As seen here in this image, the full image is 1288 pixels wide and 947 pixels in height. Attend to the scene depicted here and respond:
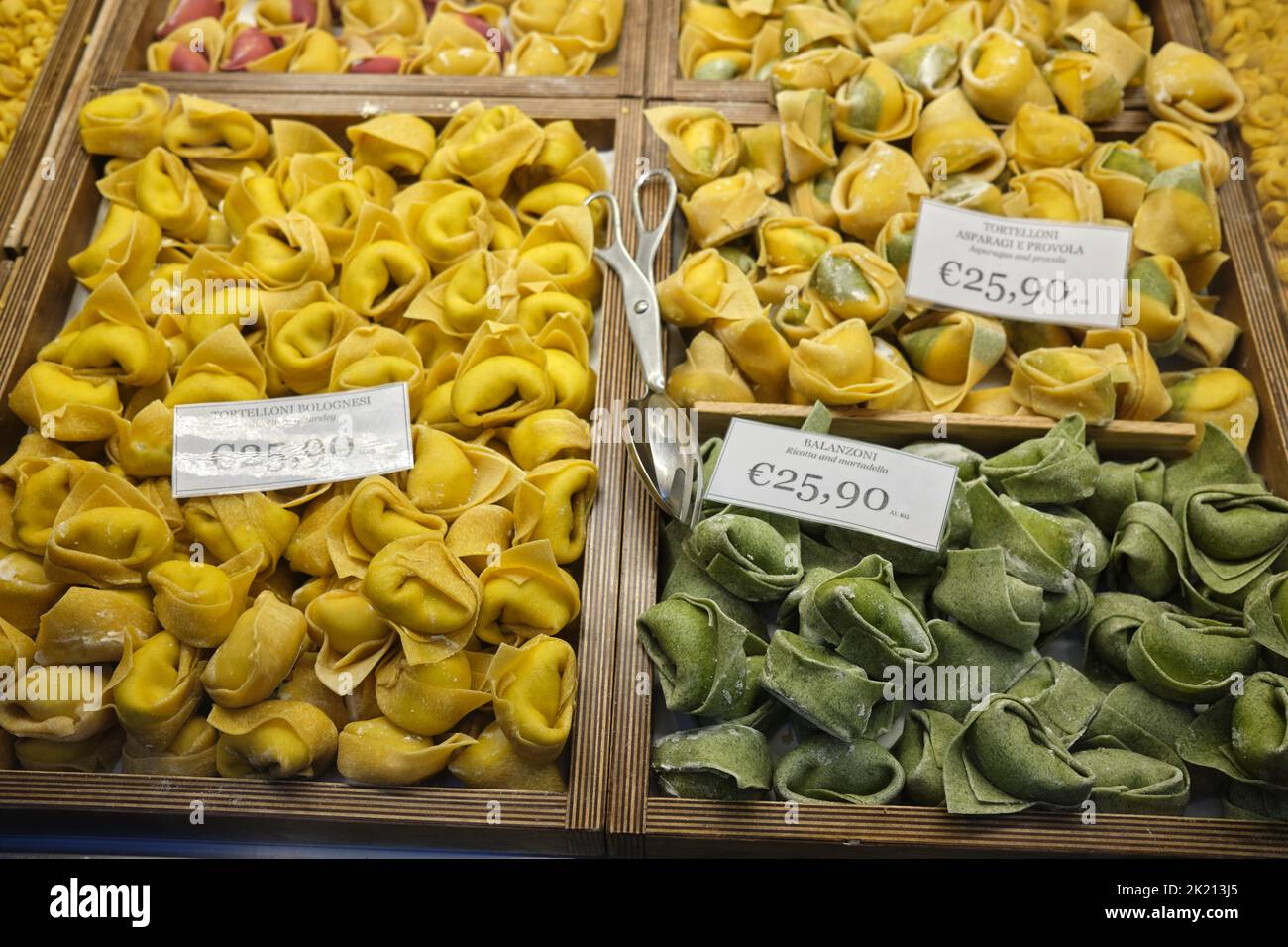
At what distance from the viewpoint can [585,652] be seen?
1293mm

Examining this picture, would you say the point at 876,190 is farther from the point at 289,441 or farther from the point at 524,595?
the point at 289,441

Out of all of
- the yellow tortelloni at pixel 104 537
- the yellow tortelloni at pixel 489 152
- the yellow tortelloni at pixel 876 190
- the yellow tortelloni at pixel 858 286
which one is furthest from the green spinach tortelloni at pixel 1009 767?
the yellow tortelloni at pixel 489 152

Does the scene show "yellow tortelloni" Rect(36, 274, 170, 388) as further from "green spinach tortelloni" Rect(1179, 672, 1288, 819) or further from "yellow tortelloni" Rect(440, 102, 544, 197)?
"green spinach tortelloni" Rect(1179, 672, 1288, 819)

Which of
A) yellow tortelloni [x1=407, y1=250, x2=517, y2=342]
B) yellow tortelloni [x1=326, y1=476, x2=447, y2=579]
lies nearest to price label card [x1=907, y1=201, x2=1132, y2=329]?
yellow tortelloni [x1=407, y1=250, x2=517, y2=342]

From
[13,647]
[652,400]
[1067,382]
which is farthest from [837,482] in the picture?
[13,647]

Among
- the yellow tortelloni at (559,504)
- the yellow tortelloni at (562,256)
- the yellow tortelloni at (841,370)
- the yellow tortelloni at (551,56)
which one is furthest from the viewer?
the yellow tortelloni at (551,56)

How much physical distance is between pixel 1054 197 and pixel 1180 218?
0.20 meters

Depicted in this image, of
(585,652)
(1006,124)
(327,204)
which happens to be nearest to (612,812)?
(585,652)

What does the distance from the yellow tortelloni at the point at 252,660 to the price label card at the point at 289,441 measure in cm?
20

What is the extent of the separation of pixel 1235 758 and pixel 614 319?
103 cm

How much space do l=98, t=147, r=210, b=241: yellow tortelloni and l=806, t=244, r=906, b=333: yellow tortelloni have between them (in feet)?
3.47

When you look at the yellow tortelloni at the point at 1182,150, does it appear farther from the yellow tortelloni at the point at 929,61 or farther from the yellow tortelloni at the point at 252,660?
the yellow tortelloni at the point at 252,660

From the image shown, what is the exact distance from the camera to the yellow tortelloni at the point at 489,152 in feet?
5.63

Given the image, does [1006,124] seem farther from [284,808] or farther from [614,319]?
[284,808]
